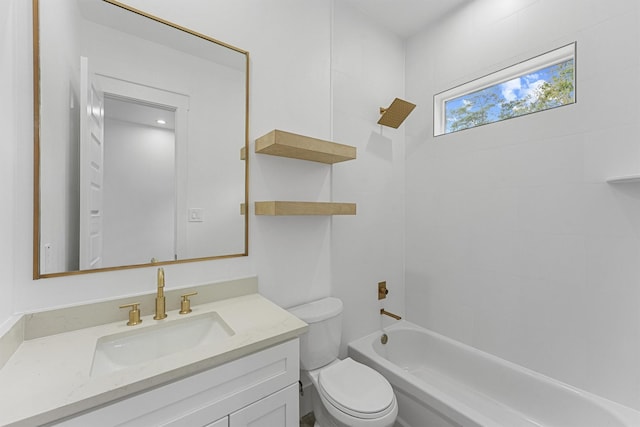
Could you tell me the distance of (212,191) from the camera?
143cm

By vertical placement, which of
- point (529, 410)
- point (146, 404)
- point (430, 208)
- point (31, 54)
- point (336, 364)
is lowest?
point (529, 410)

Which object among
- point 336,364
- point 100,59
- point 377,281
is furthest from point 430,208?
point 100,59

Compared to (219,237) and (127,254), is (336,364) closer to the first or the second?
(219,237)

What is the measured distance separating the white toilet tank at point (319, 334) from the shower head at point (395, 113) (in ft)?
4.78

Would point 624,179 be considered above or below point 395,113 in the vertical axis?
below

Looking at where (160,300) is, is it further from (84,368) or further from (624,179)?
(624,179)

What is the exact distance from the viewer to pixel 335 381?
56.7 inches

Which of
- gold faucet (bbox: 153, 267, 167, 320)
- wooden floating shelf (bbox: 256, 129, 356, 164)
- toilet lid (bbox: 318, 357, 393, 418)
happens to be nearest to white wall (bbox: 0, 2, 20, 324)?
gold faucet (bbox: 153, 267, 167, 320)

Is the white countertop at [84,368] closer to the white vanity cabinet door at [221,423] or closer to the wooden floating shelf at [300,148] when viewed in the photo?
the white vanity cabinet door at [221,423]

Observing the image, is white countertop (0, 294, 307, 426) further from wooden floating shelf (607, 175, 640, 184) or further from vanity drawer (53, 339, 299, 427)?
wooden floating shelf (607, 175, 640, 184)

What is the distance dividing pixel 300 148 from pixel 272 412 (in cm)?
120

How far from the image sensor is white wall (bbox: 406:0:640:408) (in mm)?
1360

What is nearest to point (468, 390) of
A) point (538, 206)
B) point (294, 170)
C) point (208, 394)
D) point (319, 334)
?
point (319, 334)

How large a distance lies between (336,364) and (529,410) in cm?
119
